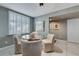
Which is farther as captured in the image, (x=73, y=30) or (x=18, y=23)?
(x=73, y=30)

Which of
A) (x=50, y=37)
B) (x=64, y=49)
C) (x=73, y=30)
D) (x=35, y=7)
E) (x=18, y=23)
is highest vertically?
(x=35, y=7)

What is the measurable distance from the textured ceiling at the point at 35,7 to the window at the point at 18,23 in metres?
0.12

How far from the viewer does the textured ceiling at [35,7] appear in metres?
1.93

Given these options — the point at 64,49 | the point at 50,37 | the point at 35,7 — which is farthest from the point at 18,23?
the point at 64,49

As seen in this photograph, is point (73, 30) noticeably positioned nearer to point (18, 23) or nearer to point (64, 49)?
point (64, 49)

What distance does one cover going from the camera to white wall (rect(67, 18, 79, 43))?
2058mm

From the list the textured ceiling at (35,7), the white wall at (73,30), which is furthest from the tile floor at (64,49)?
the textured ceiling at (35,7)

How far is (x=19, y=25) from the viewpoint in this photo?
2.05 metres

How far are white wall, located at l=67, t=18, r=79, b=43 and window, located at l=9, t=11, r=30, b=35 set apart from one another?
892 millimetres

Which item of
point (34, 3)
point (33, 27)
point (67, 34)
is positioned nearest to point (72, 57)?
point (67, 34)

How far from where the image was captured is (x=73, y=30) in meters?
2.16

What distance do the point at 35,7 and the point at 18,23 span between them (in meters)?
0.48

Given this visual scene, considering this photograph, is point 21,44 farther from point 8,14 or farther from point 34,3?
point 34,3

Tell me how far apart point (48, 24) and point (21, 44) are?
0.73 meters
